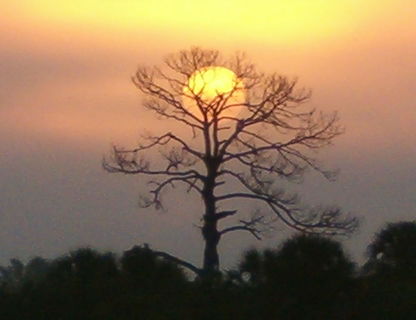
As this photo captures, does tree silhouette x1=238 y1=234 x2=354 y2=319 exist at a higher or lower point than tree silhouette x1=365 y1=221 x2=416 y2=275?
lower

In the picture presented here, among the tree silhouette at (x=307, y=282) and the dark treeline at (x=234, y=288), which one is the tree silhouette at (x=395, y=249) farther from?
the tree silhouette at (x=307, y=282)

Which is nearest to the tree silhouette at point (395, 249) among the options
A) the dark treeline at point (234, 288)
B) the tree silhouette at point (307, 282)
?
the dark treeline at point (234, 288)

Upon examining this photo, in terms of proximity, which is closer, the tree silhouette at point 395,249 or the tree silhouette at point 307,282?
the tree silhouette at point 307,282

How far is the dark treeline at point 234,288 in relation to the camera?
26.3 metres

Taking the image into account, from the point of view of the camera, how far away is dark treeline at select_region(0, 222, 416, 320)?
26.3 meters

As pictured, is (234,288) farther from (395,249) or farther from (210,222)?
(210,222)

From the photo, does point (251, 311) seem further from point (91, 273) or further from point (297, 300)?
point (91, 273)

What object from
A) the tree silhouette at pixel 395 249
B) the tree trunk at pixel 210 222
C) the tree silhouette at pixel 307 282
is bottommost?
the tree silhouette at pixel 307 282

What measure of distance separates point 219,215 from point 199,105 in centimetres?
269

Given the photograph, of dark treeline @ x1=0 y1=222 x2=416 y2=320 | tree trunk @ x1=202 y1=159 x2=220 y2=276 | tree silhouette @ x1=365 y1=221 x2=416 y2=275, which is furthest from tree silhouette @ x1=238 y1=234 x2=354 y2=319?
tree trunk @ x1=202 y1=159 x2=220 y2=276

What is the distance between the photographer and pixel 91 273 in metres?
28.8

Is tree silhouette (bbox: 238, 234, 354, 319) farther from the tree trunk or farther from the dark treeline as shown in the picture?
the tree trunk

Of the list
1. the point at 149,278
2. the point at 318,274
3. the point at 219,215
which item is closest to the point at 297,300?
the point at 318,274

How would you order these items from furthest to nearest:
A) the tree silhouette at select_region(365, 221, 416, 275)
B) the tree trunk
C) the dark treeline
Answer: the tree trunk
the tree silhouette at select_region(365, 221, 416, 275)
the dark treeline
